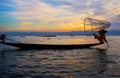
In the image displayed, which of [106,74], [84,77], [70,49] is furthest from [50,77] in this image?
[70,49]

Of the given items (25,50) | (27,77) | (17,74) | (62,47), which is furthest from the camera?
(62,47)

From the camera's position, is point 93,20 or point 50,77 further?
point 93,20

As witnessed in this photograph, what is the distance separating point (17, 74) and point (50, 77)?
227 centimetres

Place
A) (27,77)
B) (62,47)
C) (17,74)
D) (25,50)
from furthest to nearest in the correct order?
(62,47) < (25,50) < (17,74) < (27,77)

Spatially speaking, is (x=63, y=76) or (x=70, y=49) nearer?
(x=63, y=76)

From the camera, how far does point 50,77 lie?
13.9 meters

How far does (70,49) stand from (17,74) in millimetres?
20959

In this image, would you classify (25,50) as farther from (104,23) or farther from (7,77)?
(7,77)

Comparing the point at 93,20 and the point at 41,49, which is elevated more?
the point at 93,20

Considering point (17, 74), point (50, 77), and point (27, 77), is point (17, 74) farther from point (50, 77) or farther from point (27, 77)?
point (50, 77)

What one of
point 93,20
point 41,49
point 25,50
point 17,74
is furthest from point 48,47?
point 17,74

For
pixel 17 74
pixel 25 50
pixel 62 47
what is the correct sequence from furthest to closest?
1. pixel 62 47
2. pixel 25 50
3. pixel 17 74

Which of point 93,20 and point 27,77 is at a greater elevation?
point 93,20

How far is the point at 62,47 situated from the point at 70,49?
1.47 metres
